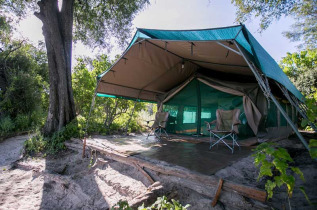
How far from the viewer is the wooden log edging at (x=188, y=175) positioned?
5.24ft

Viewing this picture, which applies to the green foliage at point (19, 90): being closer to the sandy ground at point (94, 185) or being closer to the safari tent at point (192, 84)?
the sandy ground at point (94, 185)

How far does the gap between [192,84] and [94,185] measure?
3880 mm

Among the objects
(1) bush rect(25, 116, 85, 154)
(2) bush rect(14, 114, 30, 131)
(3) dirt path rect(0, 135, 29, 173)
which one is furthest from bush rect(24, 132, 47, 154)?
(2) bush rect(14, 114, 30, 131)

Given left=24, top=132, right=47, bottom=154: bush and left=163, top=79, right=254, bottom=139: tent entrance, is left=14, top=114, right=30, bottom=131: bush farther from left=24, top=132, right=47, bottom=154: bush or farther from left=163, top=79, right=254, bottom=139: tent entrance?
left=163, top=79, right=254, bottom=139: tent entrance

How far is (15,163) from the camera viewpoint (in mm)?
3771

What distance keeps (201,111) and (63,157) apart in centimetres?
376

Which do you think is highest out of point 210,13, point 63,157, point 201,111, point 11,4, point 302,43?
point 302,43

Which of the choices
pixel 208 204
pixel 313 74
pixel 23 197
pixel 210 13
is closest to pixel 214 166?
pixel 208 204

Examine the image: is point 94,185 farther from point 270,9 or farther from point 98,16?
point 270,9

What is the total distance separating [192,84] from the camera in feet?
17.6

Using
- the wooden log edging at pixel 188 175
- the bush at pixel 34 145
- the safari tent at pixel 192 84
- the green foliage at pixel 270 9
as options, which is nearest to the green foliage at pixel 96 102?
the safari tent at pixel 192 84

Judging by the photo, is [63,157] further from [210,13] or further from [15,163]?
[210,13]

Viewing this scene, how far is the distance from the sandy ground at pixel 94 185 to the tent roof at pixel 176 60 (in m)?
1.37

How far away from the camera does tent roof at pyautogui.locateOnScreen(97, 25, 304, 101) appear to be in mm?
2393
